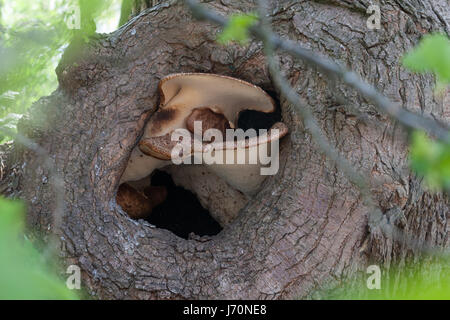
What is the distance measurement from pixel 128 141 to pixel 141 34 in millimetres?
835

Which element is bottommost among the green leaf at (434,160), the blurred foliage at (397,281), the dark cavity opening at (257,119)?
the blurred foliage at (397,281)

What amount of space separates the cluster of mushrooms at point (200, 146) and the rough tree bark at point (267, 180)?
0.46ft

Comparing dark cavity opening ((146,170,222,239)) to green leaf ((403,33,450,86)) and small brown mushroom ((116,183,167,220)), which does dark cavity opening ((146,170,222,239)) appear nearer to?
small brown mushroom ((116,183,167,220))

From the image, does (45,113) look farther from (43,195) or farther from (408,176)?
(408,176)

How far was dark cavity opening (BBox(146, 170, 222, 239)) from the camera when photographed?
12.5 feet

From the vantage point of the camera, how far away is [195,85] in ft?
10.9

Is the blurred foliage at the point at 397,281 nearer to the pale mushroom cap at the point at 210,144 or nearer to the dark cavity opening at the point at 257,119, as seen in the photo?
the pale mushroom cap at the point at 210,144

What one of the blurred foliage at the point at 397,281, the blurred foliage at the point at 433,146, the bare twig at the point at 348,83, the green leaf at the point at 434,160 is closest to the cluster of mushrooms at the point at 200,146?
the bare twig at the point at 348,83

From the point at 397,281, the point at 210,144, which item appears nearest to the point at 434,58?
the point at 397,281

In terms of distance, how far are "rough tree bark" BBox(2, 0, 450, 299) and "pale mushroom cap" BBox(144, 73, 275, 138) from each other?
0.40 feet

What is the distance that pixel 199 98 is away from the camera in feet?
11.5

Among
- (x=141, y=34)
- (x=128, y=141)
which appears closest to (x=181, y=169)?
(x=128, y=141)

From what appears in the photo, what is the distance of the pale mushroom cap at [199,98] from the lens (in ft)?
10.5
